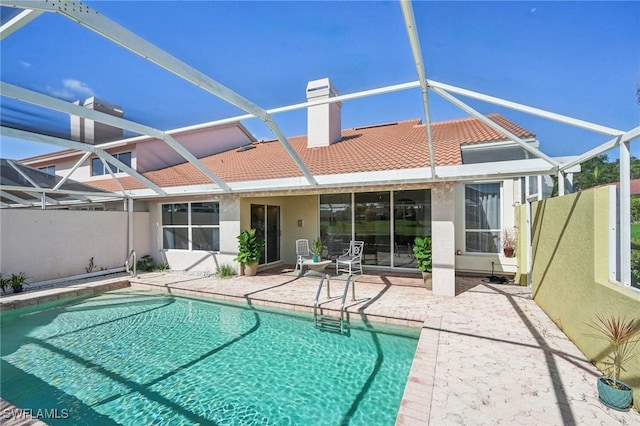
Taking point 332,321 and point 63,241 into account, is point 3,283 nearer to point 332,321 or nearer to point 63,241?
point 63,241

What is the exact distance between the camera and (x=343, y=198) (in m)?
12.5

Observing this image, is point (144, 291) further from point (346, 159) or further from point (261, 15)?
point (261, 15)

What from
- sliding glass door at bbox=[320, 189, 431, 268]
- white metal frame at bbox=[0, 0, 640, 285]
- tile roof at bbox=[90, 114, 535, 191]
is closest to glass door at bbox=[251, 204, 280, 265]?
tile roof at bbox=[90, 114, 535, 191]

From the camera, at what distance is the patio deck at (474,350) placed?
3.45 metres

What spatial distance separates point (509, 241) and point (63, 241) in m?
16.7

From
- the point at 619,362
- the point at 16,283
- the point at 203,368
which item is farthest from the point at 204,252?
the point at 619,362

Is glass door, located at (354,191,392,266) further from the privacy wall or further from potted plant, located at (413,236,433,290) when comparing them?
the privacy wall

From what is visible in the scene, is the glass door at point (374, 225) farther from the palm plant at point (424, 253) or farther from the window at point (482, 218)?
the window at point (482, 218)

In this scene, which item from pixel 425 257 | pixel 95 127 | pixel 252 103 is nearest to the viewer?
pixel 252 103

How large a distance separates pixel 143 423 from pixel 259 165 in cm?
960

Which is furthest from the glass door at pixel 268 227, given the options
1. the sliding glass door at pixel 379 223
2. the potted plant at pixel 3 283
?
the potted plant at pixel 3 283

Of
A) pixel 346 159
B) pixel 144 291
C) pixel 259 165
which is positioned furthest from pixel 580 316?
pixel 144 291

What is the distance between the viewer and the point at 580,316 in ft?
16.3

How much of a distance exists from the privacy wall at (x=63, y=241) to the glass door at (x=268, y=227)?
5478mm
